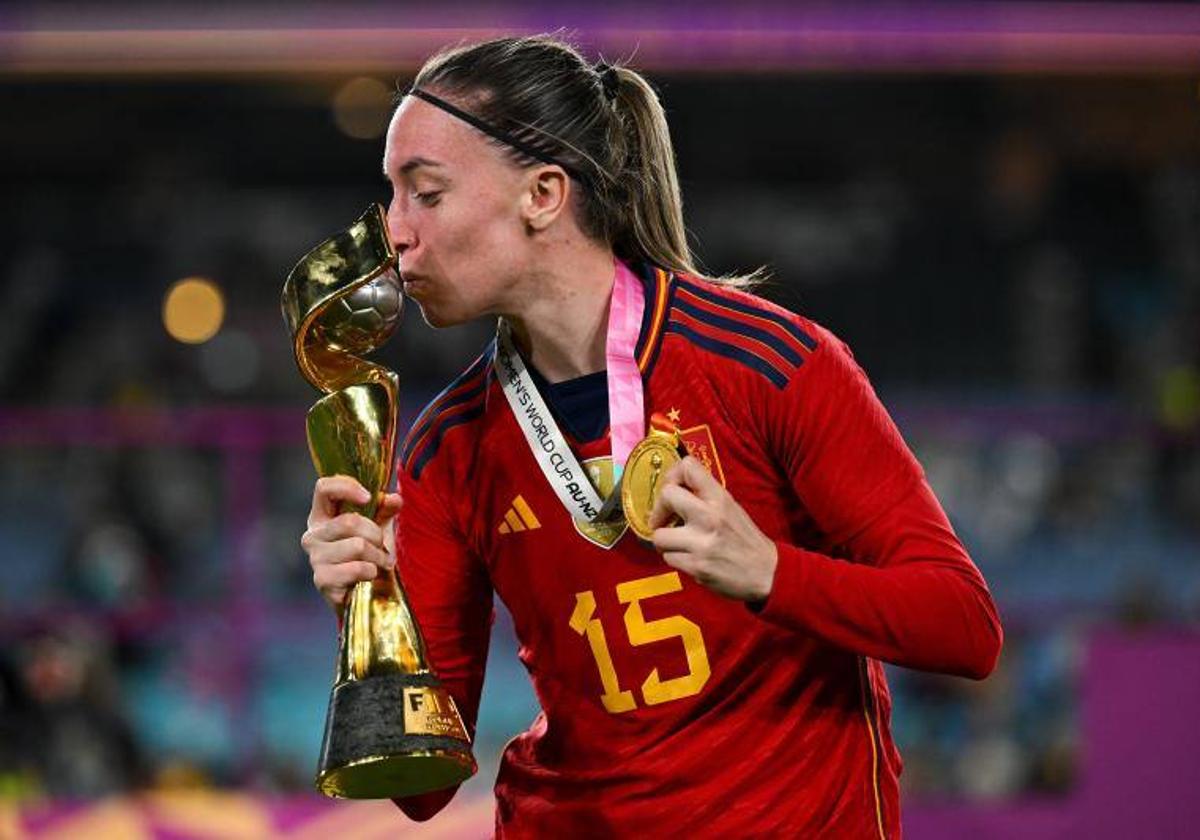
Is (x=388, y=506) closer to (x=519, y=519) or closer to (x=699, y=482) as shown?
(x=519, y=519)

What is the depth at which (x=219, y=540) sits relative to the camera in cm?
793

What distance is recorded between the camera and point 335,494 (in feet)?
6.51

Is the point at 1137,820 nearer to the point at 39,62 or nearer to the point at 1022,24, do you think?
the point at 1022,24

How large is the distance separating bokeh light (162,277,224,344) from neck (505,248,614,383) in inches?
334

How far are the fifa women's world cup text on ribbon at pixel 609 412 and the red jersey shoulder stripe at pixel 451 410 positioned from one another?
7cm

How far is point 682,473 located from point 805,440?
304 mm

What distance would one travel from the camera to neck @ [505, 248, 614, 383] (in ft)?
7.11

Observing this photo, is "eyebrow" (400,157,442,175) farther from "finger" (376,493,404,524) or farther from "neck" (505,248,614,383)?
"finger" (376,493,404,524)

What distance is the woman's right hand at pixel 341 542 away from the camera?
6.42ft

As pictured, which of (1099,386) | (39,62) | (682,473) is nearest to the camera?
(682,473)

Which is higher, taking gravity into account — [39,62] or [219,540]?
[39,62]

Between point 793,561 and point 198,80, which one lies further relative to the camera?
point 198,80

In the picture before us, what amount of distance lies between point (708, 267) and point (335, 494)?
485 cm

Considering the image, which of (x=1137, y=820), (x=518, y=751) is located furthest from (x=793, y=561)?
(x=1137, y=820)
